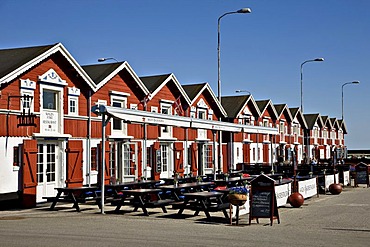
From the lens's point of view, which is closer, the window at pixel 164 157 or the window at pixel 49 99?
the window at pixel 49 99

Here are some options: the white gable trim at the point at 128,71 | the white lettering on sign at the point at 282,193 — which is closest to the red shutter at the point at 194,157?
the white gable trim at the point at 128,71

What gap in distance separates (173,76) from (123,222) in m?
15.5

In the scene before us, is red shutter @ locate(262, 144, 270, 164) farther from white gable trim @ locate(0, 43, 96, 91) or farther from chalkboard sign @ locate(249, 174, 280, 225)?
chalkboard sign @ locate(249, 174, 280, 225)

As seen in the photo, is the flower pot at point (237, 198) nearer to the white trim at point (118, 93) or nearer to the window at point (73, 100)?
the window at point (73, 100)

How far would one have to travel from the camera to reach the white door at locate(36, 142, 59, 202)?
20077 mm

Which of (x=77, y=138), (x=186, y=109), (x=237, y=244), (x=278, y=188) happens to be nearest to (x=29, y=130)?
(x=77, y=138)

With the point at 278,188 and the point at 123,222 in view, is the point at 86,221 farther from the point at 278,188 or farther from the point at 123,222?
the point at 278,188

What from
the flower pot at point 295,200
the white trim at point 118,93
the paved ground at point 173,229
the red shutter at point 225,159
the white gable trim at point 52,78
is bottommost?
the paved ground at point 173,229

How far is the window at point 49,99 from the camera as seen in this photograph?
20.7 meters

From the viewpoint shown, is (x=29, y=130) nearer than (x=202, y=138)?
Yes

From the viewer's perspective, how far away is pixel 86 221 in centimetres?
1502

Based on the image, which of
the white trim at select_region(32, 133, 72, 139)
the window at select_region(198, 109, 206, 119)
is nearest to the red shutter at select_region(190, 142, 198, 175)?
the window at select_region(198, 109, 206, 119)

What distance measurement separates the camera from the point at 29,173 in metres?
19.2

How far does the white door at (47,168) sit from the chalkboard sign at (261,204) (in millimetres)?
8706
